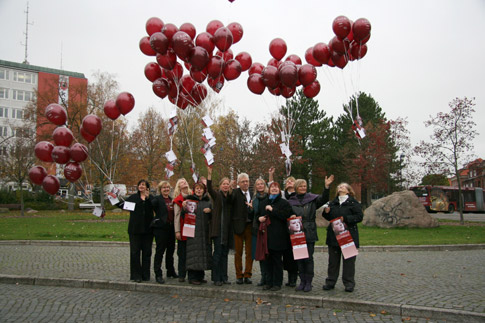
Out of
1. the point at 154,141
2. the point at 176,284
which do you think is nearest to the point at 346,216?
the point at 176,284

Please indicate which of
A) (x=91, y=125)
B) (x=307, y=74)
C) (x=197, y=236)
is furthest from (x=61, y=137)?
(x=307, y=74)

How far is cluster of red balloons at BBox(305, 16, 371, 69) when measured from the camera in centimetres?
1022

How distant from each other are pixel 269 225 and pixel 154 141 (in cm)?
3627

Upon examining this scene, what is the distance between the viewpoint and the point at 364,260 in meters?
10.2

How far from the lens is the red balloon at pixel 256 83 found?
11.3 metres

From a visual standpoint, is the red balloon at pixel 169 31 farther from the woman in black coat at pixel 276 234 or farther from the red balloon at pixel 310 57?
the woman in black coat at pixel 276 234

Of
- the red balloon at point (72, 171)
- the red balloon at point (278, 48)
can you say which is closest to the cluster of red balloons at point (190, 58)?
the red balloon at point (278, 48)

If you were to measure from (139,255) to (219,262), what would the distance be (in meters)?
1.70

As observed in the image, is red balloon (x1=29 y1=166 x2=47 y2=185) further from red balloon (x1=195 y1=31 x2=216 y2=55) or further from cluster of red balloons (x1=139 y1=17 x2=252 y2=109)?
red balloon (x1=195 y1=31 x2=216 y2=55)

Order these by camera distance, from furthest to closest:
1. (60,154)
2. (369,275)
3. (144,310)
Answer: (60,154), (369,275), (144,310)

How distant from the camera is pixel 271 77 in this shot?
1080 centimetres

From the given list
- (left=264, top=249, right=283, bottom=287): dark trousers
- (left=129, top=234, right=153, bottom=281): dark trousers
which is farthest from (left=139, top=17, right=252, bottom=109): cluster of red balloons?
(left=264, top=249, right=283, bottom=287): dark trousers

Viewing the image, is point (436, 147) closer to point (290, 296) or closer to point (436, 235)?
point (436, 235)

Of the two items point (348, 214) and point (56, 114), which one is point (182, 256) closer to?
point (348, 214)
